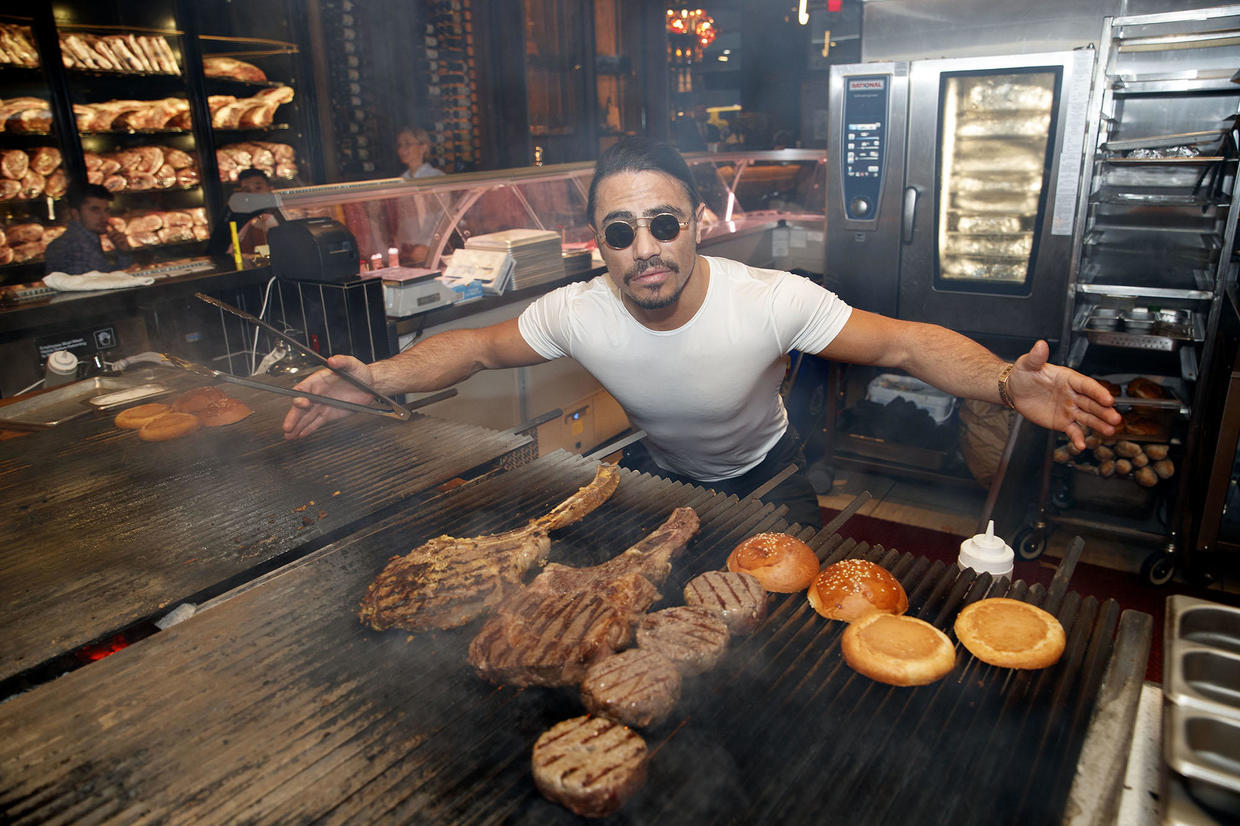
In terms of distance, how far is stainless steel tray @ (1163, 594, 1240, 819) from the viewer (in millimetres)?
1136

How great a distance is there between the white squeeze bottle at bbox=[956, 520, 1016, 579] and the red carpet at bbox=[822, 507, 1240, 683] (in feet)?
6.36

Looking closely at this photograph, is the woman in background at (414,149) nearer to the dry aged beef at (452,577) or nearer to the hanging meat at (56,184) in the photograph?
the hanging meat at (56,184)

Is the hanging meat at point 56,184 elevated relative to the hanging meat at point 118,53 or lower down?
lower down

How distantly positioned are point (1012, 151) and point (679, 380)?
3479 mm

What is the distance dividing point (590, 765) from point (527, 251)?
15.4 feet

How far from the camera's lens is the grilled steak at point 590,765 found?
1225 millimetres

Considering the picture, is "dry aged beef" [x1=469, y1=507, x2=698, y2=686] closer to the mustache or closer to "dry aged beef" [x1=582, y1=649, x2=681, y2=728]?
"dry aged beef" [x1=582, y1=649, x2=681, y2=728]

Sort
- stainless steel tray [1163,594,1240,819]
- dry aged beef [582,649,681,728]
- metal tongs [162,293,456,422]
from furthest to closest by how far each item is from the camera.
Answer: metal tongs [162,293,456,422] → dry aged beef [582,649,681,728] → stainless steel tray [1163,594,1240,819]

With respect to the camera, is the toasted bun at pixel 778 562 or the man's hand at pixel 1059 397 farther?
the man's hand at pixel 1059 397

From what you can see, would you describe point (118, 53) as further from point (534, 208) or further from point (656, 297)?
point (656, 297)

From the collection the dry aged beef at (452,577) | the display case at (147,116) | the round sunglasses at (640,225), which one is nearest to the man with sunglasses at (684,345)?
the round sunglasses at (640,225)

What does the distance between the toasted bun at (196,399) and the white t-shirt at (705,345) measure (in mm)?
1259

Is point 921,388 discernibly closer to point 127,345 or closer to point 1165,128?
point 1165,128

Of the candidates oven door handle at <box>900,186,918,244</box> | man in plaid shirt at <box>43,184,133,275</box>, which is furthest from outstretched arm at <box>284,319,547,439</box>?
man in plaid shirt at <box>43,184,133,275</box>
